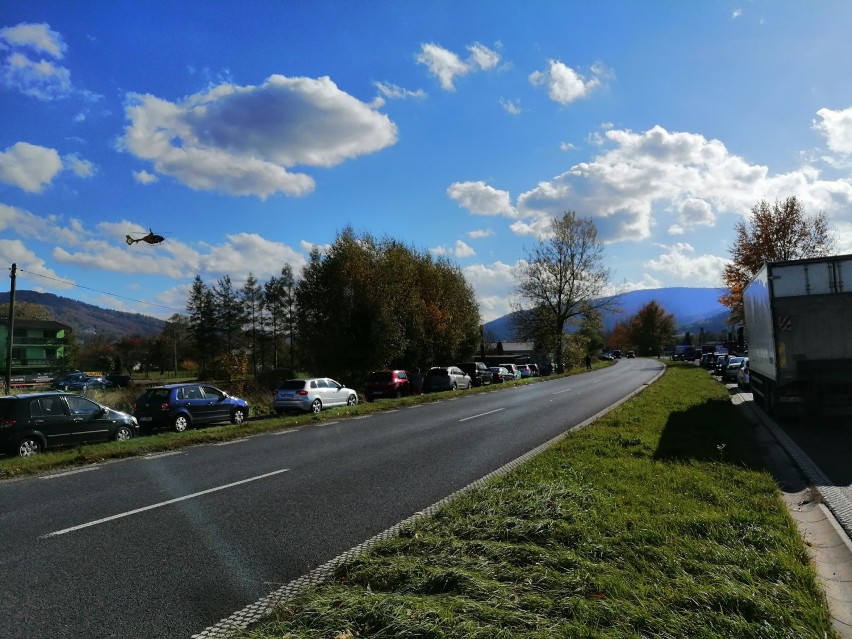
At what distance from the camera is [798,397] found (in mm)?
12609

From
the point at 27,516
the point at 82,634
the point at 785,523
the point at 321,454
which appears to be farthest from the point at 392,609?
the point at 321,454

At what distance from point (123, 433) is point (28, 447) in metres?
2.77

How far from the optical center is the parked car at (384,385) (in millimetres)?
29734

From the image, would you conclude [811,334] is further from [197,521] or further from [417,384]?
[417,384]

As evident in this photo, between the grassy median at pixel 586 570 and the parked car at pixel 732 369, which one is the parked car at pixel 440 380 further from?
the grassy median at pixel 586 570

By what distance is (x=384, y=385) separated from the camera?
29797 millimetres

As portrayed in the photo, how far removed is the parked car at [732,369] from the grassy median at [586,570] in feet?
91.9

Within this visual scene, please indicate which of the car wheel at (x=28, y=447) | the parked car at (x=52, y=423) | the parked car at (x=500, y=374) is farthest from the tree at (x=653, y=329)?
the car wheel at (x=28, y=447)

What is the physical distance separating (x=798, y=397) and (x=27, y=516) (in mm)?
14759

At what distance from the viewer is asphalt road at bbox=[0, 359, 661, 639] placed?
4211mm

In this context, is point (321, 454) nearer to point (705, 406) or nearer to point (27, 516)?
point (27, 516)

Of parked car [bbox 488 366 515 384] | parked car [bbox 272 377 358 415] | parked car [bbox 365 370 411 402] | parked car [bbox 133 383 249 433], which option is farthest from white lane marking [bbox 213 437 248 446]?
parked car [bbox 488 366 515 384]

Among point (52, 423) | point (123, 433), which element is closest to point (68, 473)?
point (52, 423)

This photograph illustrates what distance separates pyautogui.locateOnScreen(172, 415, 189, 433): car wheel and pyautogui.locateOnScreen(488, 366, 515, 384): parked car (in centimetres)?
2814
